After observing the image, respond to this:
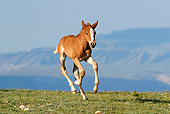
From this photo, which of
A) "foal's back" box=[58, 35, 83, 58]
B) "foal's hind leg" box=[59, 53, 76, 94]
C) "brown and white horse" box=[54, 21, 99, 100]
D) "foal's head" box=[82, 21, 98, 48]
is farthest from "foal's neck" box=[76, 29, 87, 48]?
"foal's hind leg" box=[59, 53, 76, 94]

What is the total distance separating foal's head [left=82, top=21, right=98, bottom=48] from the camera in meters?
15.1

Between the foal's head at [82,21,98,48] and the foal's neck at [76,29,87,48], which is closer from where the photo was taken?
the foal's head at [82,21,98,48]

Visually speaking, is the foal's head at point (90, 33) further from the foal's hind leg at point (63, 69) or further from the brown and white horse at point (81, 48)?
the foal's hind leg at point (63, 69)

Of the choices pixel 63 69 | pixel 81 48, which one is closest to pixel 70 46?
pixel 81 48

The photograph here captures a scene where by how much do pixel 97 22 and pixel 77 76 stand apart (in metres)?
4.64

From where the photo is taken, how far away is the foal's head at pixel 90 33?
596 inches

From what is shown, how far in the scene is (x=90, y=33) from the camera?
15.2 m

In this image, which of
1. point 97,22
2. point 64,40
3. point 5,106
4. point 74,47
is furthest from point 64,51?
point 5,106

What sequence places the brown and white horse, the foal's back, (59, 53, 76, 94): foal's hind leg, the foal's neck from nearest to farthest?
the brown and white horse → the foal's neck → the foal's back → (59, 53, 76, 94): foal's hind leg

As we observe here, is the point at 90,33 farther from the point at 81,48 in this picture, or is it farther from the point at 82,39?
the point at 81,48

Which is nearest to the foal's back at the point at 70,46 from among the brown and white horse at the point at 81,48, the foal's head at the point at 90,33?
the brown and white horse at the point at 81,48

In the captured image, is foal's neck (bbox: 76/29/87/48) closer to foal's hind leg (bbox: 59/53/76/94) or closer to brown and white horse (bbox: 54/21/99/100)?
brown and white horse (bbox: 54/21/99/100)

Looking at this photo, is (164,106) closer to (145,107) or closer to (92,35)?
(145,107)

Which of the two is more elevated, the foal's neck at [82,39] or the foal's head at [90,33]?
the foal's neck at [82,39]
